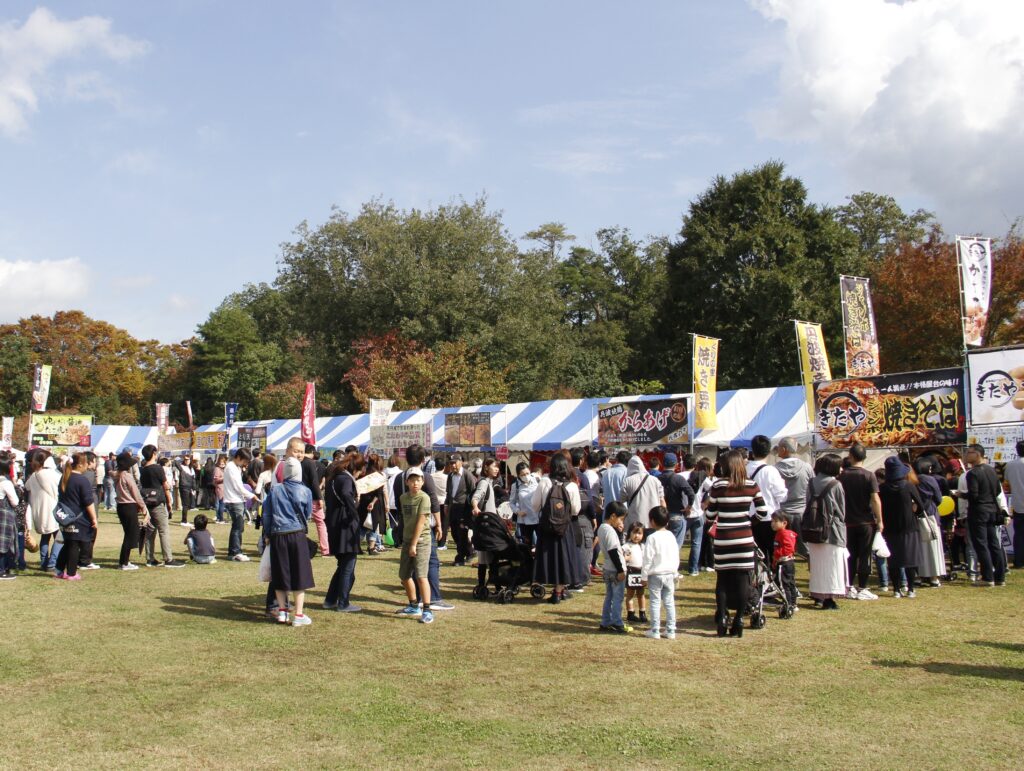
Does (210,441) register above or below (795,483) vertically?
above

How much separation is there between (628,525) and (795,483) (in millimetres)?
2008

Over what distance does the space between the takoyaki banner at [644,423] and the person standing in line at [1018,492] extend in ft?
26.7

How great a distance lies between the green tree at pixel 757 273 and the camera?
39.2 meters

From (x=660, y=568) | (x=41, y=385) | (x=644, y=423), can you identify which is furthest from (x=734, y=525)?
(x=41, y=385)

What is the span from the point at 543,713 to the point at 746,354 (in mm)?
37257

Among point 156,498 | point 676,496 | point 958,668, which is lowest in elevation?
point 958,668

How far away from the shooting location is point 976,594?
1004cm

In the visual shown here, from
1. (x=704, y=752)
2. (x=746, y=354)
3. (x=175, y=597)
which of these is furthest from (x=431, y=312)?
(x=704, y=752)

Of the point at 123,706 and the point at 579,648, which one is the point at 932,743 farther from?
the point at 123,706

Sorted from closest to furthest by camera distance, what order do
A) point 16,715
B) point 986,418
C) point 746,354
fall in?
point 16,715 → point 986,418 → point 746,354

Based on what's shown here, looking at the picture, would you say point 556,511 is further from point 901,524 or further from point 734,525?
point 901,524

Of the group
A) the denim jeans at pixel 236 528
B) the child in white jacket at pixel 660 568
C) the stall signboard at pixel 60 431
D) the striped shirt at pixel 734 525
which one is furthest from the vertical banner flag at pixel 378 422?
the stall signboard at pixel 60 431

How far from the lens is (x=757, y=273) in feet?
129

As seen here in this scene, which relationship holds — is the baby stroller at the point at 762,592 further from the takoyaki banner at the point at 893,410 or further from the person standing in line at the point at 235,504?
the person standing in line at the point at 235,504
